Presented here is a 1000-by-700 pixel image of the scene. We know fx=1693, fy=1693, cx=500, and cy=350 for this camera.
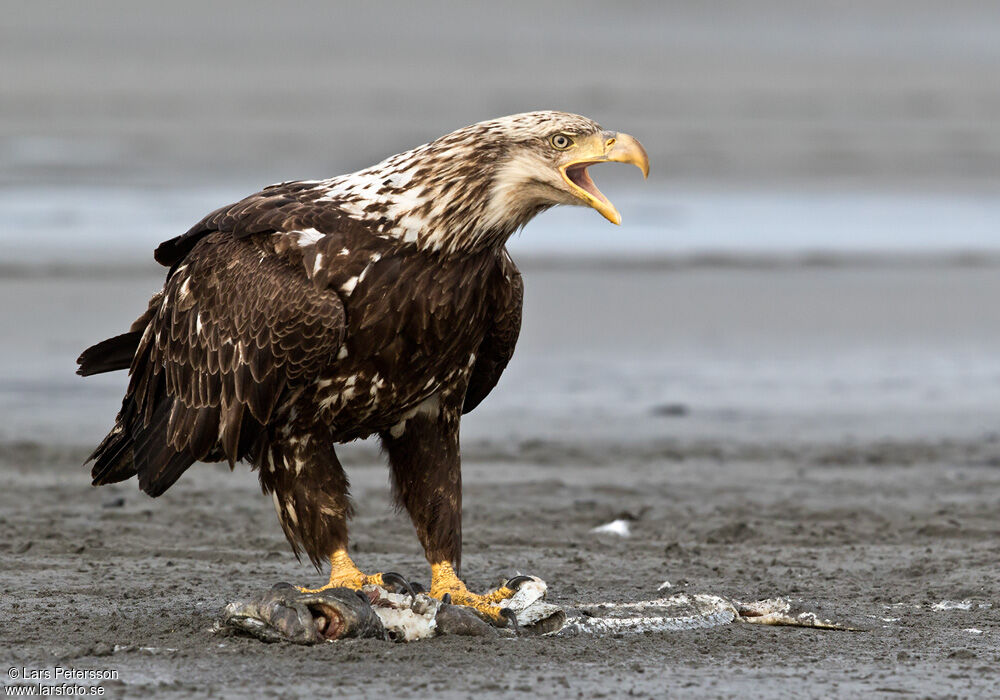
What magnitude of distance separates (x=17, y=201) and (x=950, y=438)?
14.5 m

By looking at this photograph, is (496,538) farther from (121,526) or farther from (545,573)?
(121,526)

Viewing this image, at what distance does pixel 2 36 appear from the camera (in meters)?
48.0

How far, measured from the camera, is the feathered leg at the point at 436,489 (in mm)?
6977

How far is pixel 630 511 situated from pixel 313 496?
3.04 metres

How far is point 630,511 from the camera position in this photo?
930cm

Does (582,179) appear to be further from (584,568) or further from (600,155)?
(584,568)

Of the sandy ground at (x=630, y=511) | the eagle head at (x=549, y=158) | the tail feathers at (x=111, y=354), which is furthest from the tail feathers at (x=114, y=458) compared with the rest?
the eagle head at (x=549, y=158)

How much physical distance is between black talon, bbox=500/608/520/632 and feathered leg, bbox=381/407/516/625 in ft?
0.46

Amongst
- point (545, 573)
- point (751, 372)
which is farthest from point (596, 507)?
point (751, 372)

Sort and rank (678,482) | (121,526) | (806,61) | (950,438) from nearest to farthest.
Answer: (121,526)
(678,482)
(950,438)
(806,61)

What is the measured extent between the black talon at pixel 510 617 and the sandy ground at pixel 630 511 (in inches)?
9.2

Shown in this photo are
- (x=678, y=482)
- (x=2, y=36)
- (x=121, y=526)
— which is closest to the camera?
(x=121, y=526)

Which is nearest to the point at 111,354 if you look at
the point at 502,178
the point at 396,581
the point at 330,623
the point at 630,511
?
the point at 396,581

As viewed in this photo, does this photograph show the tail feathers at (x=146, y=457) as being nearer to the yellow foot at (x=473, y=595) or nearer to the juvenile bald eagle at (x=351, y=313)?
the juvenile bald eagle at (x=351, y=313)
